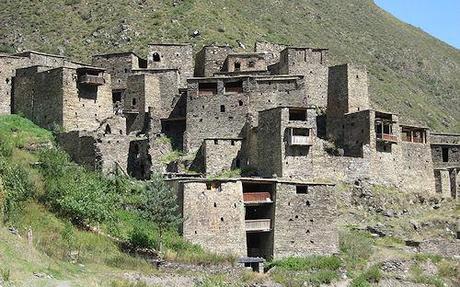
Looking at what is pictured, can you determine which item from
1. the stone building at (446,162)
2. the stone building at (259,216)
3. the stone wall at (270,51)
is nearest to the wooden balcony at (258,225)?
the stone building at (259,216)

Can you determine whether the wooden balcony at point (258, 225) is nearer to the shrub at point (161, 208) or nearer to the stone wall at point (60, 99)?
the shrub at point (161, 208)

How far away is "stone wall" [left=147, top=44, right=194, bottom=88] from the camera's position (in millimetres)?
56594

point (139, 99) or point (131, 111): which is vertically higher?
point (139, 99)

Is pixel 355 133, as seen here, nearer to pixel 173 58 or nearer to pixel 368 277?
pixel 368 277

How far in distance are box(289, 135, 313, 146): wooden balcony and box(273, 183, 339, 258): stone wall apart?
4.10 m

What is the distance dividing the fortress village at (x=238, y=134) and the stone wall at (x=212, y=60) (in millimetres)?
98

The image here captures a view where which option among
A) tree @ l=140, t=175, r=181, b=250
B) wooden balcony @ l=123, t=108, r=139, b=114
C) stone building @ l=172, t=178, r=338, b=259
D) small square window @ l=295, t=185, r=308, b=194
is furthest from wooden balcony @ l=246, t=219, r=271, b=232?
wooden balcony @ l=123, t=108, r=139, b=114

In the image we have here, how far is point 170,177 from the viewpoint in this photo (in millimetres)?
45219

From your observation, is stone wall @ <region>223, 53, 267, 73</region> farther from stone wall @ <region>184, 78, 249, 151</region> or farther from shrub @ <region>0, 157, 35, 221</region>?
shrub @ <region>0, 157, 35, 221</region>

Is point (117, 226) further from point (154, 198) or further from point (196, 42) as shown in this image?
point (196, 42)

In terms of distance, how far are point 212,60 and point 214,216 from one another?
18928 millimetres

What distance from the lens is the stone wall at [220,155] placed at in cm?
4809

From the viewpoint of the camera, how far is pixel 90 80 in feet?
166

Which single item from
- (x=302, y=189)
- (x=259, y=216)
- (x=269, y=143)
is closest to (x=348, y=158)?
(x=269, y=143)
